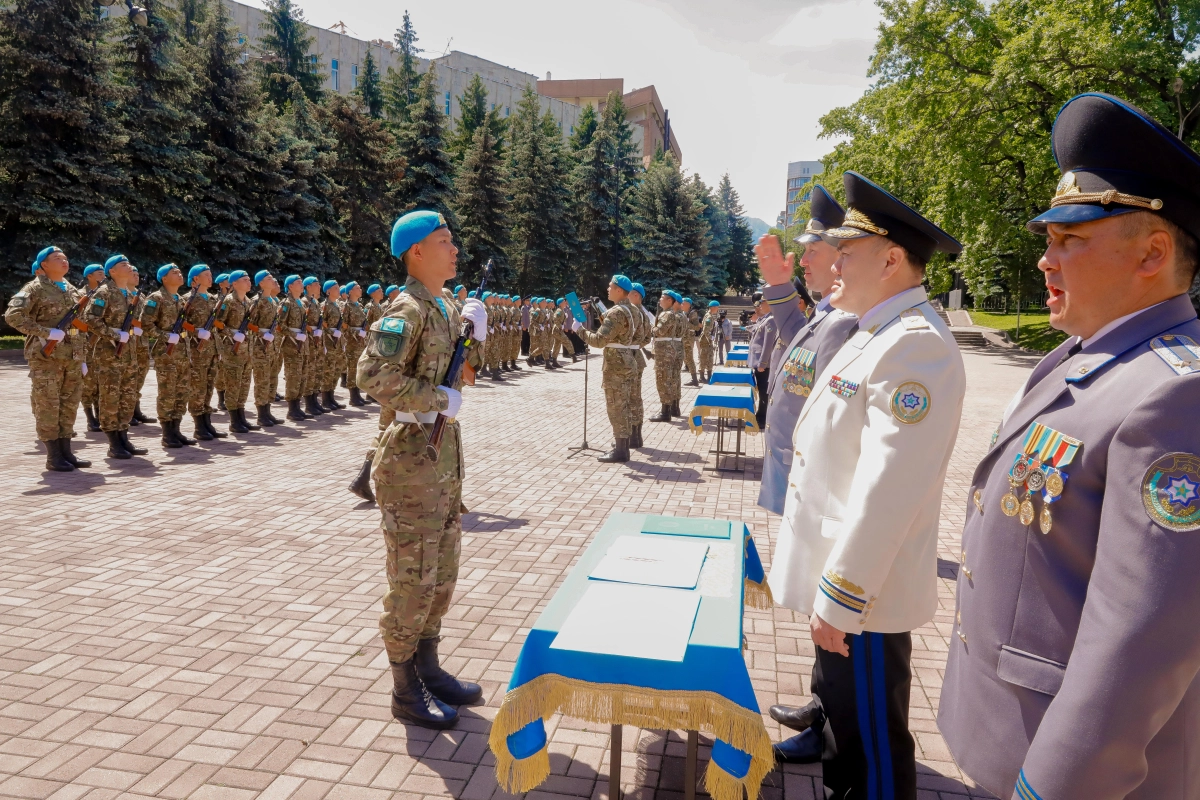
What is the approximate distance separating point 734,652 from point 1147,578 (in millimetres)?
1336

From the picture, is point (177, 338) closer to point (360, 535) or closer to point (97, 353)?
point (97, 353)

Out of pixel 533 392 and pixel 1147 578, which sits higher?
pixel 1147 578

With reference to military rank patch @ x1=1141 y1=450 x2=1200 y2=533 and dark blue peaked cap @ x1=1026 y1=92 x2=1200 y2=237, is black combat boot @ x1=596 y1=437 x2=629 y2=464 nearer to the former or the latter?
dark blue peaked cap @ x1=1026 y1=92 x2=1200 y2=237

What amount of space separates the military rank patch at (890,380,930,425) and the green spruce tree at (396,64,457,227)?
34.1 metres

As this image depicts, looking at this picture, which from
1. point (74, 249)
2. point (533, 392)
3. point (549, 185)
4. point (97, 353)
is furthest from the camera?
point (549, 185)

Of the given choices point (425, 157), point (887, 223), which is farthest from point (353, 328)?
point (425, 157)

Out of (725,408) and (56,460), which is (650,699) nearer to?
(725,408)

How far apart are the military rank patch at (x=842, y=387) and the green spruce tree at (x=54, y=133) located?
85.7 ft

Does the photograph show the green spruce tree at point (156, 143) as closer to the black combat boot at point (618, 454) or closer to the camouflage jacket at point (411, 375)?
the black combat boot at point (618, 454)

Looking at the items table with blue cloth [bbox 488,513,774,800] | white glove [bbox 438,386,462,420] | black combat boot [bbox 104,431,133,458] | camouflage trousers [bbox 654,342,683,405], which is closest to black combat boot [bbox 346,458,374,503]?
white glove [bbox 438,386,462,420]

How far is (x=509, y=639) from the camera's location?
15.1 feet

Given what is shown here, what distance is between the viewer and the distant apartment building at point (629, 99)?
86.8 m

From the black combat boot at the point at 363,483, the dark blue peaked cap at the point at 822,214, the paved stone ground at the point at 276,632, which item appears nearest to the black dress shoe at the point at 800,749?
the paved stone ground at the point at 276,632

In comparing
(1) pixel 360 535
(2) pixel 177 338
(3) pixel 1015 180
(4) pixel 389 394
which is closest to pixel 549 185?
(3) pixel 1015 180
